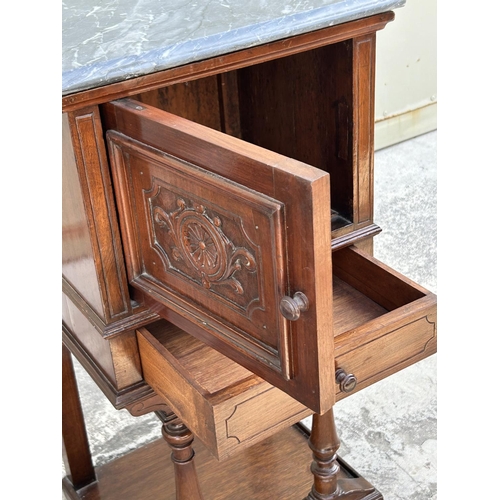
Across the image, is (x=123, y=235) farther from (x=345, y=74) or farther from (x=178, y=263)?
(x=345, y=74)

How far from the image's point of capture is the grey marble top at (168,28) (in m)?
0.96

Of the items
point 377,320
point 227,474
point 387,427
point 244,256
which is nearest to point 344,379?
point 377,320

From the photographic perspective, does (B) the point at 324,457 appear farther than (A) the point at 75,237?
Yes

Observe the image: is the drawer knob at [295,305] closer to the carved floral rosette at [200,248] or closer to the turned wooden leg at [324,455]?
the carved floral rosette at [200,248]

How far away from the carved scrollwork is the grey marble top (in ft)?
0.56

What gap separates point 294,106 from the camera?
4.43 ft

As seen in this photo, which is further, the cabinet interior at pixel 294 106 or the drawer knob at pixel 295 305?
the cabinet interior at pixel 294 106

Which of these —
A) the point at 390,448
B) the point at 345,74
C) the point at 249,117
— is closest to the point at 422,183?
the point at 390,448

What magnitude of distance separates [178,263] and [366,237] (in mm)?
378

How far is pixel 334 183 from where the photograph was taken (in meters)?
1.30

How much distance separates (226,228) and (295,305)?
0.12m

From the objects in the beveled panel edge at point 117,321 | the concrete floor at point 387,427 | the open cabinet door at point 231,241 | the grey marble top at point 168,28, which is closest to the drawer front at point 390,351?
the open cabinet door at point 231,241

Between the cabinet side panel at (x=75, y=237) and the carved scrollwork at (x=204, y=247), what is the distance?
113 mm

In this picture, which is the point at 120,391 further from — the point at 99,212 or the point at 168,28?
the point at 168,28
